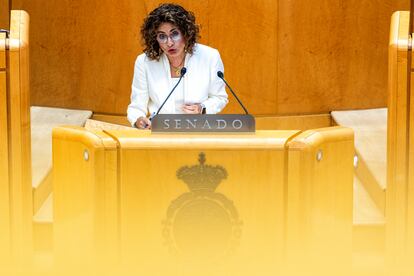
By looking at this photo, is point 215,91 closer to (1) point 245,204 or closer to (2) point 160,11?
(2) point 160,11

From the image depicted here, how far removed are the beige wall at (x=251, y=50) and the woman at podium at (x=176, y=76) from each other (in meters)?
0.66

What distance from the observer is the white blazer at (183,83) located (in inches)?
88.3

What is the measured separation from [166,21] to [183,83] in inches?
6.3

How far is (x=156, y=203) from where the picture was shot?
5.58ft

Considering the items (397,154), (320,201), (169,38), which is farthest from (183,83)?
(320,201)

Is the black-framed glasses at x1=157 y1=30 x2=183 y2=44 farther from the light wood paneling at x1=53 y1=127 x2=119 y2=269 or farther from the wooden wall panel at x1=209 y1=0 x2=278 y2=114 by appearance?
the wooden wall panel at x1=209 y1=0 x2=278 y2=114

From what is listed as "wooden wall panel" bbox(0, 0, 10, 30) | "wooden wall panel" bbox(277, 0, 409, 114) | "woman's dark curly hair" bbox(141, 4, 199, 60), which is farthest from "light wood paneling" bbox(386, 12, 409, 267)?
"wooden wall panel" bbox(0, 0, 10, 30)

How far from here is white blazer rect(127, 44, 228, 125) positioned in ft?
7.36

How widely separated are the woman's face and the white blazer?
7cm

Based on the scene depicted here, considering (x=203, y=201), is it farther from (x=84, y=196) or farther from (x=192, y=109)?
(x=192, y=109)

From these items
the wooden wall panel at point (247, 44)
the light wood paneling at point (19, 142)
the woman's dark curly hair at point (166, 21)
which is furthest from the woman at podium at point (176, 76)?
the wooden wall panel at point (247, 44)

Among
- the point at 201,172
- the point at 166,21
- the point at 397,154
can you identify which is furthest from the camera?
the point at 166,21

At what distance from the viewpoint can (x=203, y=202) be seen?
1.71 meters

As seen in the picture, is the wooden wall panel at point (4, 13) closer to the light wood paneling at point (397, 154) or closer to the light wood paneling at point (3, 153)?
the light wood paneling at point (3, 153)
